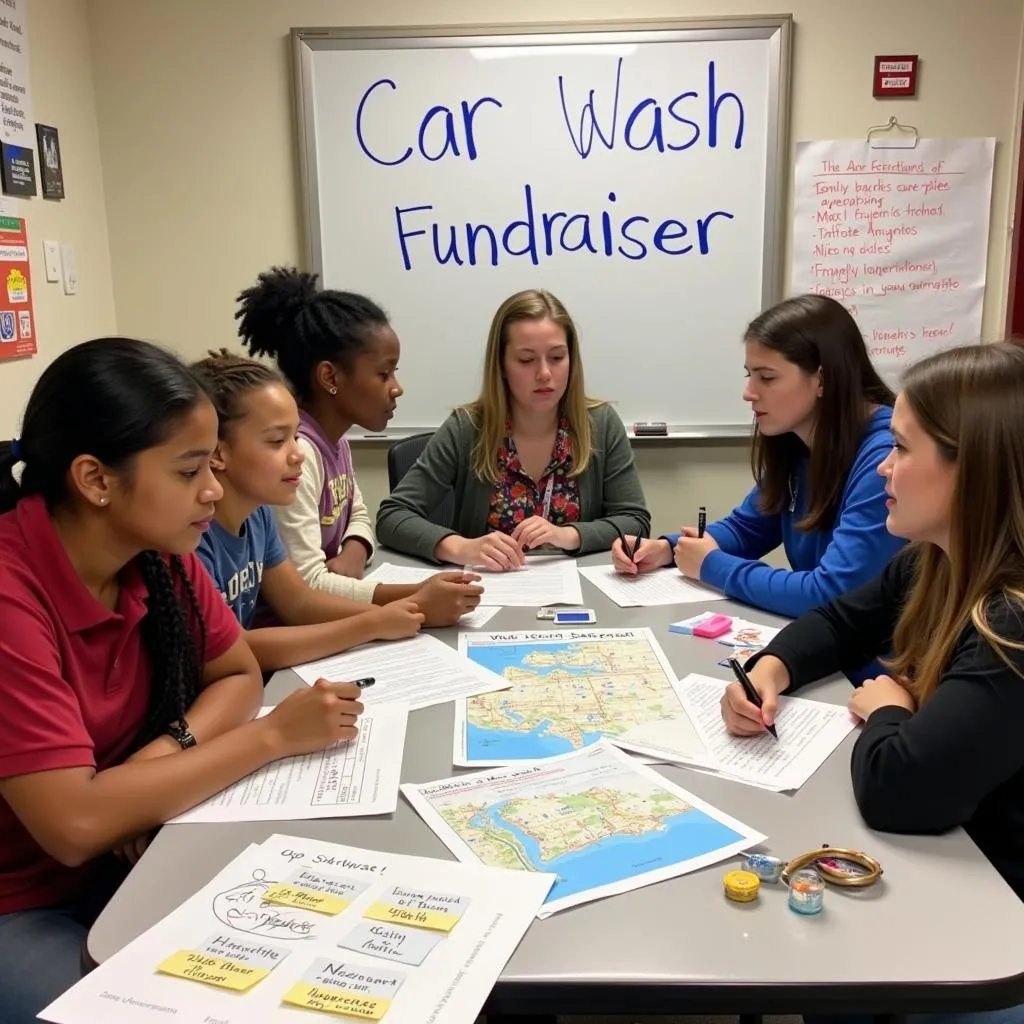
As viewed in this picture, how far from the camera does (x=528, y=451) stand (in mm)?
2342

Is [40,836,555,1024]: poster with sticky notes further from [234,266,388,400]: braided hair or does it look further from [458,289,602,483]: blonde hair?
[458,289,602,483]: blonde hair

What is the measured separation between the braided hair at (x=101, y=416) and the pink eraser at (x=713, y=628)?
84cm

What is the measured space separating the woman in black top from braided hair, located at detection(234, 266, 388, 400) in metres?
1.19

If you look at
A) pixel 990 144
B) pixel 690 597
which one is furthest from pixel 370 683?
pixel 990 144

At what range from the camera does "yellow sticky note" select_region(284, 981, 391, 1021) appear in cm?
71

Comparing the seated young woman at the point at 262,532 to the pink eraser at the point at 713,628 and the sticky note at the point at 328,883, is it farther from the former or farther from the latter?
the sticky note at the point at 328,883

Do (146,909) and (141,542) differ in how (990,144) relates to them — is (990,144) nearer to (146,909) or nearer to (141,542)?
(141,542)

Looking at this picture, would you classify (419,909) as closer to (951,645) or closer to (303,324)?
(951,645)

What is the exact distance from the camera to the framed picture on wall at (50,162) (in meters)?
2.52

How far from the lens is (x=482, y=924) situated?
→ 805mm

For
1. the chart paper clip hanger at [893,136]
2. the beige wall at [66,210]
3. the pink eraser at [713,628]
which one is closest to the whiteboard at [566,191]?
the chart paper clip hanger at [893,136]

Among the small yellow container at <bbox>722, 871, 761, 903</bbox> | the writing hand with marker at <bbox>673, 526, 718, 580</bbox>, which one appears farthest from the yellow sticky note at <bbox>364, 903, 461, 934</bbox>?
the writing hand with marker at <bbox>673, 526, 718, 580</bbox>

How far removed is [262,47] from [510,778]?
2.59 meters

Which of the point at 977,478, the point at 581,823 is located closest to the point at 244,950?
the point at 581,823
